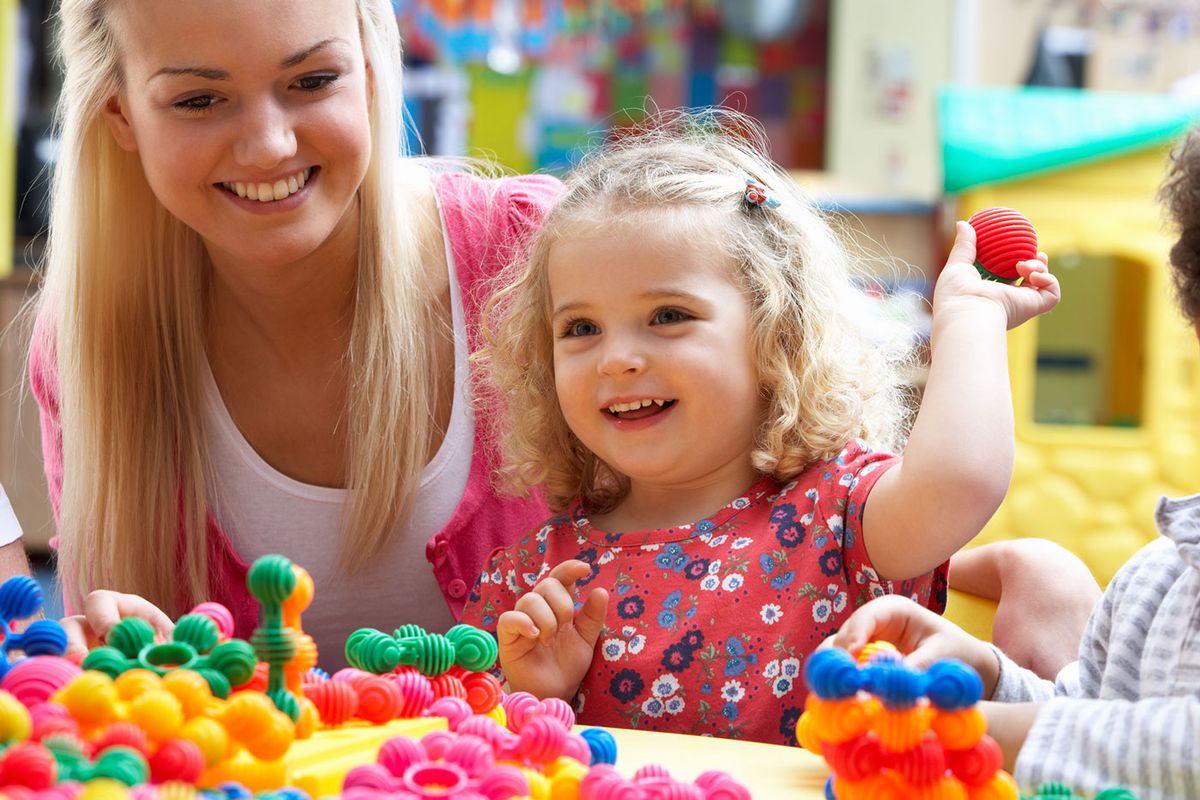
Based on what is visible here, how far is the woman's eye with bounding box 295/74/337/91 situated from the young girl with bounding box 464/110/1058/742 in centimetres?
24

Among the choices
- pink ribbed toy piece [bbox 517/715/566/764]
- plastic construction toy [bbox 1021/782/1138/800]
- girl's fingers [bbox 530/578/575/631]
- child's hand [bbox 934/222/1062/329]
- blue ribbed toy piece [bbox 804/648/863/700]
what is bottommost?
girl's fingers [bbox 530/578/575/631]

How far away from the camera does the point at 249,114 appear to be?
121cm

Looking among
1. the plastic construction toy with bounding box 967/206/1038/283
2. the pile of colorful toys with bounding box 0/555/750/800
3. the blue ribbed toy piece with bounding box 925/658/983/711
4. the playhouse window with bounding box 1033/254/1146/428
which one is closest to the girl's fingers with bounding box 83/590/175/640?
the pile of colorful toys with bounding box 0/555/750/800

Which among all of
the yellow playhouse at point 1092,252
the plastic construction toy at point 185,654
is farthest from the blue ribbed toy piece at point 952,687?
the yellow playhouse at point 1092,252

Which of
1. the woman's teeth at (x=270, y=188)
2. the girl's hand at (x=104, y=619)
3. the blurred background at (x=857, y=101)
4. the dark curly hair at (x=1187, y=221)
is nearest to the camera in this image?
the dark curly hair at (x=1187, y=221)

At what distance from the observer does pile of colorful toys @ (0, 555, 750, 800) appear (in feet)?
2.07

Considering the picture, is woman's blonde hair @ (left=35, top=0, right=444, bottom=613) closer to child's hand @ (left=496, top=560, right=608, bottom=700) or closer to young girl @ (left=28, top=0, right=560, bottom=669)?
young girl @ (left=28, top=0, right=560, bottom=669)

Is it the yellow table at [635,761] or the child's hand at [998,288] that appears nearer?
the yellow table at [635,761]

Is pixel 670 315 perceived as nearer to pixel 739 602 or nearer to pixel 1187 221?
pixel 739 602

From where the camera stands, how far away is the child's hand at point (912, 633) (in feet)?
2.62

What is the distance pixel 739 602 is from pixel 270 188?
1.90 ft

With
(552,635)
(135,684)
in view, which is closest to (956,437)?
(552,635)

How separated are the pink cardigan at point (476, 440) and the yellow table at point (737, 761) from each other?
49 cm

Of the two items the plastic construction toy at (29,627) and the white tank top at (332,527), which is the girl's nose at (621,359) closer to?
the white tank top at (332,527)
